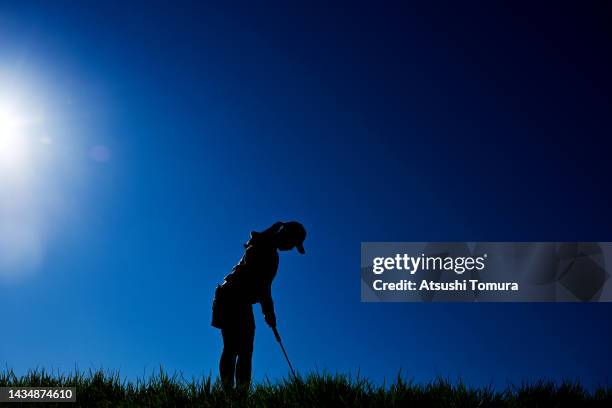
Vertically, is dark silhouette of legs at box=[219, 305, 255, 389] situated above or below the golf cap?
below

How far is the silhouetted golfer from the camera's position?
7.42 meters

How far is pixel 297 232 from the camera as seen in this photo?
24.7ft

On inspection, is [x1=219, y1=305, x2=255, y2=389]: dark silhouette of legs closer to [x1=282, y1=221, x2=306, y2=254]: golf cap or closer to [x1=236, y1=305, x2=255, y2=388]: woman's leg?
[x1=236, y1=305, x2=255, y2=388]: woman's leg

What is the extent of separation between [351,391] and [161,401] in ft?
7.05

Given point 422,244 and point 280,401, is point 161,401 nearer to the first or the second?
point 280,401

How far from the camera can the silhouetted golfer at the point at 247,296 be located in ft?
24.3

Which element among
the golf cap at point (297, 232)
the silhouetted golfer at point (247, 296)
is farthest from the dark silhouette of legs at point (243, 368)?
the golf cap at point (297, 232)

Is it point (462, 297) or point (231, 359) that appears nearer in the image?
point (231, 359)

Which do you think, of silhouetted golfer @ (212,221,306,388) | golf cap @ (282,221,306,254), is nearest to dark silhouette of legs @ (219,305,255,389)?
silhouetted golfer @ (212,221,306,388)

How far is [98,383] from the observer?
8.06 metres

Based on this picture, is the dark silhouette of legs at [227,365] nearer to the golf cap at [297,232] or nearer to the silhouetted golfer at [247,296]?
the silhouetted golfer at [247,296]

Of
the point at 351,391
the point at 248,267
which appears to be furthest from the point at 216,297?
the point at 351,391

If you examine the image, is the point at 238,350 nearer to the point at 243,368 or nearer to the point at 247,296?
the point at 243,368

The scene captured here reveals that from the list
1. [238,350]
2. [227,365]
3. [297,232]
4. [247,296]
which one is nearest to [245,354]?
[238,350]
